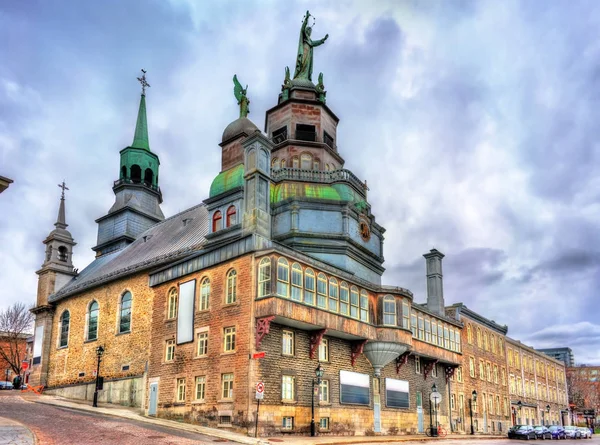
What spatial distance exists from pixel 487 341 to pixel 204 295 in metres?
33.8

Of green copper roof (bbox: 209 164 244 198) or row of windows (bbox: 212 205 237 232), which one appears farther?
green copper roof (bbox: 209 164 244 198)

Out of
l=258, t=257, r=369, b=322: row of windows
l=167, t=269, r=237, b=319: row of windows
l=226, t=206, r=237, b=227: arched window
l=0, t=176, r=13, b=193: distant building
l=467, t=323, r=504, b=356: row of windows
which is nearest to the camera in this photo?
l=0, t=176, r=13, b=193: distant building

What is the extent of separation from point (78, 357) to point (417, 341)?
24811 millimetres

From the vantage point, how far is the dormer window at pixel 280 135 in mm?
43344

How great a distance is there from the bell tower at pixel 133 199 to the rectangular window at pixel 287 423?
32314mm

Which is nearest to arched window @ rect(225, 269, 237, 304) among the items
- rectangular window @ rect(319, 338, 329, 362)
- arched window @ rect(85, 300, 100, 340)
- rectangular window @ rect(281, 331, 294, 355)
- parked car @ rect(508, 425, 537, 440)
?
rectangular window @ rect(281, 331, 294, 355)

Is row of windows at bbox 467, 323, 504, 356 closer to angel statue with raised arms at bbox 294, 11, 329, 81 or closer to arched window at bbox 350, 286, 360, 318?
arched window at bbox 350, 286, 360, 318

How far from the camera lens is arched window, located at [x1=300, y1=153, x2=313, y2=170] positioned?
4178 centimetres

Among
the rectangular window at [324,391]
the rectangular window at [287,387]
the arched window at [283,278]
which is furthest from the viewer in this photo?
the rectangular window at [324,391]

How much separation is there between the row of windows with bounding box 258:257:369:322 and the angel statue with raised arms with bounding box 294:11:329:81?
1936 centimetres

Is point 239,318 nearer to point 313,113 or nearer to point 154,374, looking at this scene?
point 154,374

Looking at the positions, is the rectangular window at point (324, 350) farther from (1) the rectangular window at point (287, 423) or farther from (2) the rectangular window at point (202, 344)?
(2) the rectangular window at point (202, 344)

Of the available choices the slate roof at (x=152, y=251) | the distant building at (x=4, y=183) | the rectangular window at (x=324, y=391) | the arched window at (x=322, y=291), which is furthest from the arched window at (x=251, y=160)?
the distant building at (x=4, y=183)

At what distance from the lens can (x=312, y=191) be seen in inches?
1534
